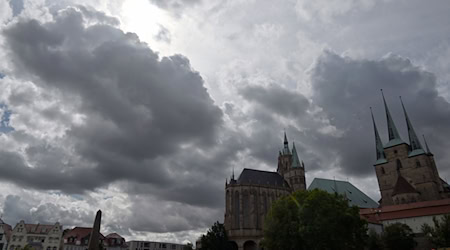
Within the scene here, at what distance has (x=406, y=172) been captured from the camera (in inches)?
3103

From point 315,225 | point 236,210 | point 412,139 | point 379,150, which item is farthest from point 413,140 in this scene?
point 315,225

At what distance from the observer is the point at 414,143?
271 ft

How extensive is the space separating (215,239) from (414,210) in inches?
1605

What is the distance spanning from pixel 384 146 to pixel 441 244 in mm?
48439

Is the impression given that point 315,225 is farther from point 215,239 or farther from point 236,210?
point 236,210

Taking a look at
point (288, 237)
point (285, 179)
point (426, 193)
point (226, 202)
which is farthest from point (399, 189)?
point (288, 237)

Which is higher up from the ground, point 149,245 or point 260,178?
point 260,178

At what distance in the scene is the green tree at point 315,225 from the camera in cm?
3656

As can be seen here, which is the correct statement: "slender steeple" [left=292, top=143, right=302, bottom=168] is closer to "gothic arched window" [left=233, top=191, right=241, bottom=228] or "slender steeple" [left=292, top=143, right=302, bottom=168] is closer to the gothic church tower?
the gothic church tower

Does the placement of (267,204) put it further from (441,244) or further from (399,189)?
(441,244)

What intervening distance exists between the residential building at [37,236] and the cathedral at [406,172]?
8293 cm

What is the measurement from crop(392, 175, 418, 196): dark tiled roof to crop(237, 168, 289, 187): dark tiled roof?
1107 inches

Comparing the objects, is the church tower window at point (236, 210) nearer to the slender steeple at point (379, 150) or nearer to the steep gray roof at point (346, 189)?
the steep gray roof at point (346, 189)

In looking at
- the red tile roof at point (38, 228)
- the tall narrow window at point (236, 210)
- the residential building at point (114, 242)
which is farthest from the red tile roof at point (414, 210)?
the red tile roof at point (38, 228)
